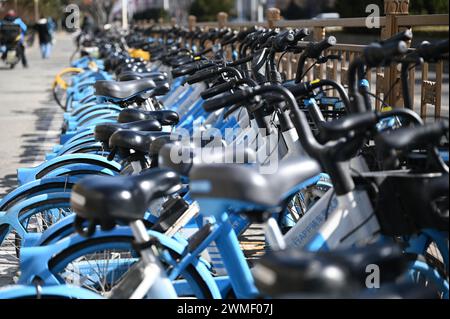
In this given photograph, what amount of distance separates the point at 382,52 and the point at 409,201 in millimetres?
559

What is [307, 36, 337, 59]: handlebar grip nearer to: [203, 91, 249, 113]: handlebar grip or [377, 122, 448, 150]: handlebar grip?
[203, 91, 249, 113]: handlebar grip

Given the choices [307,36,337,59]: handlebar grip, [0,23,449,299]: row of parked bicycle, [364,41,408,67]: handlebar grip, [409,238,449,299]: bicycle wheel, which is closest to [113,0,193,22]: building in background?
[307,36,337,59]: handlebar grip

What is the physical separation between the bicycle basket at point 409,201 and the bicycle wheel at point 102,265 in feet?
2.52

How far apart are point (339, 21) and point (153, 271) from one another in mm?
4403

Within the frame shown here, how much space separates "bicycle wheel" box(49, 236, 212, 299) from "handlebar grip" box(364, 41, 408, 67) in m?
1.05

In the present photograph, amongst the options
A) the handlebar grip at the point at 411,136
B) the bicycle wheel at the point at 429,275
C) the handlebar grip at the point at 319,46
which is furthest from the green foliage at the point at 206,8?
the handlebar grip at the point at 411,136

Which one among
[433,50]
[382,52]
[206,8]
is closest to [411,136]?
[382,52]

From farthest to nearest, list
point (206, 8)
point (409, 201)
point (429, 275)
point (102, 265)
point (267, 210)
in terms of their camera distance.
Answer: point (206, 8) → point (102, 265) → point (429, 275) → point (409, 201) → point (267, 210)

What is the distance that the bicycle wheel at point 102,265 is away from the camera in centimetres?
304

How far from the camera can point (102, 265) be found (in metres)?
3.51

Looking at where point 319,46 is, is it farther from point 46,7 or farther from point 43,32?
point 46,7

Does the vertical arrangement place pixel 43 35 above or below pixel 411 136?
below

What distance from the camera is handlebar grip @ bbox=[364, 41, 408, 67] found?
282 centimetres

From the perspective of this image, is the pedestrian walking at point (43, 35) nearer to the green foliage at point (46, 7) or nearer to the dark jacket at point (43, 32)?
the dark jacket at point (43, 32)
